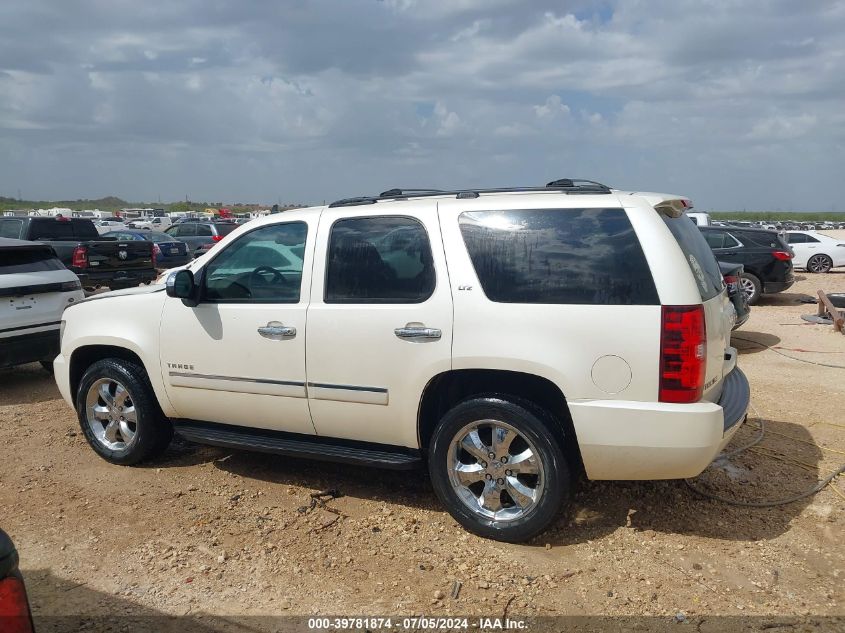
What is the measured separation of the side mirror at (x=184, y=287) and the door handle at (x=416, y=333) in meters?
1.49

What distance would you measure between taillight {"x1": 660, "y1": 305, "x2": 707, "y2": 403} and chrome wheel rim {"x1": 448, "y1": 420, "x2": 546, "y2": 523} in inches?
31.6

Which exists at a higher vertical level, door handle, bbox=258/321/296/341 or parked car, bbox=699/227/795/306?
door handle, bbox=258/321/296/341

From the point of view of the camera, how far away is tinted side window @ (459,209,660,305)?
3.60 m

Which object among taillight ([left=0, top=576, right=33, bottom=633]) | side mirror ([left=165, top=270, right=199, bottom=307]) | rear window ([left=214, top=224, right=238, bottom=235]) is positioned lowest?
taillight ([left=0, top=576, right=33, bottom=633])

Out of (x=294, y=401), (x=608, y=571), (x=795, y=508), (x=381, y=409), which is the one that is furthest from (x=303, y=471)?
(x=795, y=508)

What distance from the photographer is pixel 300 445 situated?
4.44 m

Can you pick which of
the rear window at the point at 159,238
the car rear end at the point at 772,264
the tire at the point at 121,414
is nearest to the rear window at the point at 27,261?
the tire at the point at 121,414

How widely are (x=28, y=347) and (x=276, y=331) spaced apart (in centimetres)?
423

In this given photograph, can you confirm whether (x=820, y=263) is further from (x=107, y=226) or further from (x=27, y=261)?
(x=107, y=226)

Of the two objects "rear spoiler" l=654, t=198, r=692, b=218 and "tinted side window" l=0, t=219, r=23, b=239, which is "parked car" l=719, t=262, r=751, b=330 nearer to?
"rear spoiler" l=654, t=198, r=692, b=218

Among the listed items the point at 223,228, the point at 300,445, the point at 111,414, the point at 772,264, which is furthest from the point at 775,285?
the point at 223,228

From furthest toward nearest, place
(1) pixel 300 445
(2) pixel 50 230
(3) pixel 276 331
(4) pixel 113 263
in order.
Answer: (2) pixel 50 230 < (4) pixel 113 263 < (1) pixel 300 445 < (3) pixel 276 331

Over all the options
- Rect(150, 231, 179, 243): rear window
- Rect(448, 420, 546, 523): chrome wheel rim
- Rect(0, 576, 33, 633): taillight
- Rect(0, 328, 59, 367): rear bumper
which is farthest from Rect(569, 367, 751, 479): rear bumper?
Rect(150, 231, 179, 243): rear window

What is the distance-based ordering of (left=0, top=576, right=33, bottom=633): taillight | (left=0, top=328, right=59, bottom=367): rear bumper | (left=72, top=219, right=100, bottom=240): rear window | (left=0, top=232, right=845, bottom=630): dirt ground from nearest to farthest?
(left=0, top=576, right=33, bottom=633): taillight → (left=0, top=232, right=845, bottom=630): dirt ground → (left=0, top=328, right=59, bottom=367): rear bumper → (left=72, top=219, right=100, bottom=240): rear window
